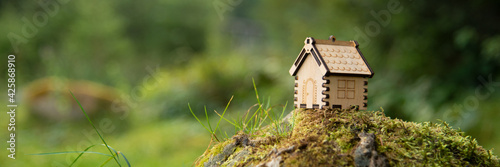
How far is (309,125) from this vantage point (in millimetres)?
2227

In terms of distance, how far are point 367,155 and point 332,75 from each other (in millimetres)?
510

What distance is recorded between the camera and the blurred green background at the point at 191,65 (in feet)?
20.5

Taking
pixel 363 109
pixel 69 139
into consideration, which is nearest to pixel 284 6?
pixel 69 139

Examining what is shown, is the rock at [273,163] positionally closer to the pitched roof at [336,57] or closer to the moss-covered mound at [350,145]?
the moss-covered mound at [350,145]

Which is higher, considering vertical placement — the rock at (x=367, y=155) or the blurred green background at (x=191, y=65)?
the blurred green background at (x=191, y=65)

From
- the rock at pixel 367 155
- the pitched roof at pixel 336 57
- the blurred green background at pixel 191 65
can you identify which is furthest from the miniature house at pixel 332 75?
the rock at pixel 367 155

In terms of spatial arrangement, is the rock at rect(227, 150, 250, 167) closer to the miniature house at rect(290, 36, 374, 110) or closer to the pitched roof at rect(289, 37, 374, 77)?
the miniature house at rect(290, 36, 374, 110)

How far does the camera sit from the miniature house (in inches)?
91.3

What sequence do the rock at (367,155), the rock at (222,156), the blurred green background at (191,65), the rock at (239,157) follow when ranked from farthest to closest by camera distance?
the blurred green background at (191,65), the rock at (222,156), the rock at (239,157), the rock at (367,155)

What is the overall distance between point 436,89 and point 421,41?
2.44 feet

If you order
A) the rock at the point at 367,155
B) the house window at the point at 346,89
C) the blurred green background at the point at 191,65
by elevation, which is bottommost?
the rock at the point at 367,155

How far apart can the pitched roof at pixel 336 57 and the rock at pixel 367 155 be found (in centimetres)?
43

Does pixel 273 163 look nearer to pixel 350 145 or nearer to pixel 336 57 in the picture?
pixel 350 145

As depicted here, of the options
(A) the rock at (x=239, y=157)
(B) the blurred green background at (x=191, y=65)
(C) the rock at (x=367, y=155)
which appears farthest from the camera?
(B) the blurred green background at (x=191, y=65)
